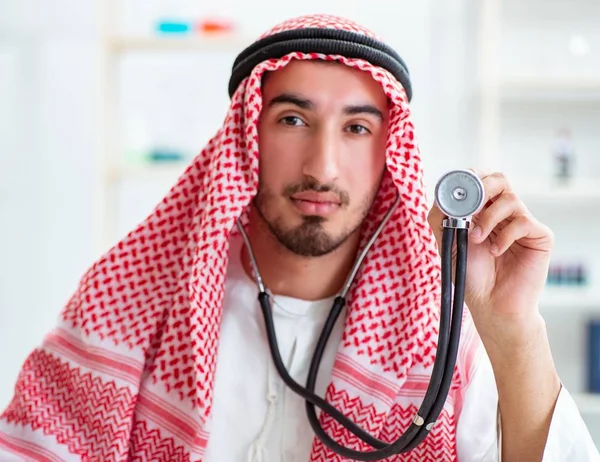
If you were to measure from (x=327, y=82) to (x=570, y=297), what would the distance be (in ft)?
6.52

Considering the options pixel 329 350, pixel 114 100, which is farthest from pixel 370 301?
pixel 114 100

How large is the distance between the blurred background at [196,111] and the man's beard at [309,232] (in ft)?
5.99

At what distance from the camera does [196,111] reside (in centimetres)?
349

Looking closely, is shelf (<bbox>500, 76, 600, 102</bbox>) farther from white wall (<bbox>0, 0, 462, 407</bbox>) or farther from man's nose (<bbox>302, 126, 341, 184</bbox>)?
man's nose (<bbox>302, 126, 341, 184</bbox>)

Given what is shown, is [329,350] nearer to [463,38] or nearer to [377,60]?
[377,60]

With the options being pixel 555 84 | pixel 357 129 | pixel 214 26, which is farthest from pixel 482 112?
pixel 357 129

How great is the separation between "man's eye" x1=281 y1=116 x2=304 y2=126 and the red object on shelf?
1662 mm

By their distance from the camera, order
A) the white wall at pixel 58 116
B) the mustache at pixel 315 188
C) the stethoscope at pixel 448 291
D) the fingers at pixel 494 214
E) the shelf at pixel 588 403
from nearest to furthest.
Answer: the stethoscope at pixel 448 291
the fingers at pixel 494 214
the mustache at pixel 315 188
the shelf at pixel 588 403
the white wall at pixel 58 116

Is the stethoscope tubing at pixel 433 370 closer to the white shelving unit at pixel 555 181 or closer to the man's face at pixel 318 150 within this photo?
the man's face at pixel 318 150

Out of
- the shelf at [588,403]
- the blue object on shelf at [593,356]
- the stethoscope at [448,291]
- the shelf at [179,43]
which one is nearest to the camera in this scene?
the stethoscope at [448,291]

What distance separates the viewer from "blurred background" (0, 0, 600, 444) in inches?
136

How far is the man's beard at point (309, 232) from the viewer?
1.64 meters

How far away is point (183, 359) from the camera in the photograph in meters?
1.60

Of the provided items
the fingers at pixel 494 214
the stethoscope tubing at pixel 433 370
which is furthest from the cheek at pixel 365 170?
the fingers at pixel 494 214
